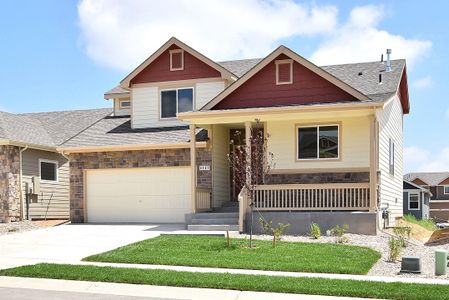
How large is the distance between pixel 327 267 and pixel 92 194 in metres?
12.8

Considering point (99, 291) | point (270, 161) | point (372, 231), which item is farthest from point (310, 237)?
point (99, 291)

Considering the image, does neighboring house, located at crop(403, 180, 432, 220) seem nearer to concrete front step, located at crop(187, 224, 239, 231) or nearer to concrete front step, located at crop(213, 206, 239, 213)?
concrete front step, located at crop(213, 206, 239, 213)

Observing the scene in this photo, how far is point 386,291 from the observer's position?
9.19m

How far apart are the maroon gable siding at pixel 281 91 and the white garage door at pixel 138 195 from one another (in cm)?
345

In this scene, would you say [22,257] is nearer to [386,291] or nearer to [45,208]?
[386,291]

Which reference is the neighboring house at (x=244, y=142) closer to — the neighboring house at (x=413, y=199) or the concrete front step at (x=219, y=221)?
the concrete front step at (x=219, y=221)

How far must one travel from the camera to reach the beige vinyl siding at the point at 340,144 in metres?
18.2

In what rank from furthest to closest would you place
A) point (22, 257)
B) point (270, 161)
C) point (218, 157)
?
point (218, 157), point (270, 161), point (22, 257)

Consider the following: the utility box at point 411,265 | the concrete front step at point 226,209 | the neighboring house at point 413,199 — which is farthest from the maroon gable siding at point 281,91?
the neighboring house at point 413,199

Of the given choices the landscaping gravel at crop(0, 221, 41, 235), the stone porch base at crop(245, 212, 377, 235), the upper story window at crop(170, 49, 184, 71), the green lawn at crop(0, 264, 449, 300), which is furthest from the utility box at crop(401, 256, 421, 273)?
the landscaping gravel at crop(0, 221, 41, 235)

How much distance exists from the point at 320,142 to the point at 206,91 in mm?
5304

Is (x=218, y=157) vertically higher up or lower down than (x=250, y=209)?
higher up

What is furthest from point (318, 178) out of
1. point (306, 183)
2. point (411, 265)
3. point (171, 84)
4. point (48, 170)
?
point (48, 170)

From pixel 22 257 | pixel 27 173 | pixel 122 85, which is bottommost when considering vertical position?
pixel 22 257
